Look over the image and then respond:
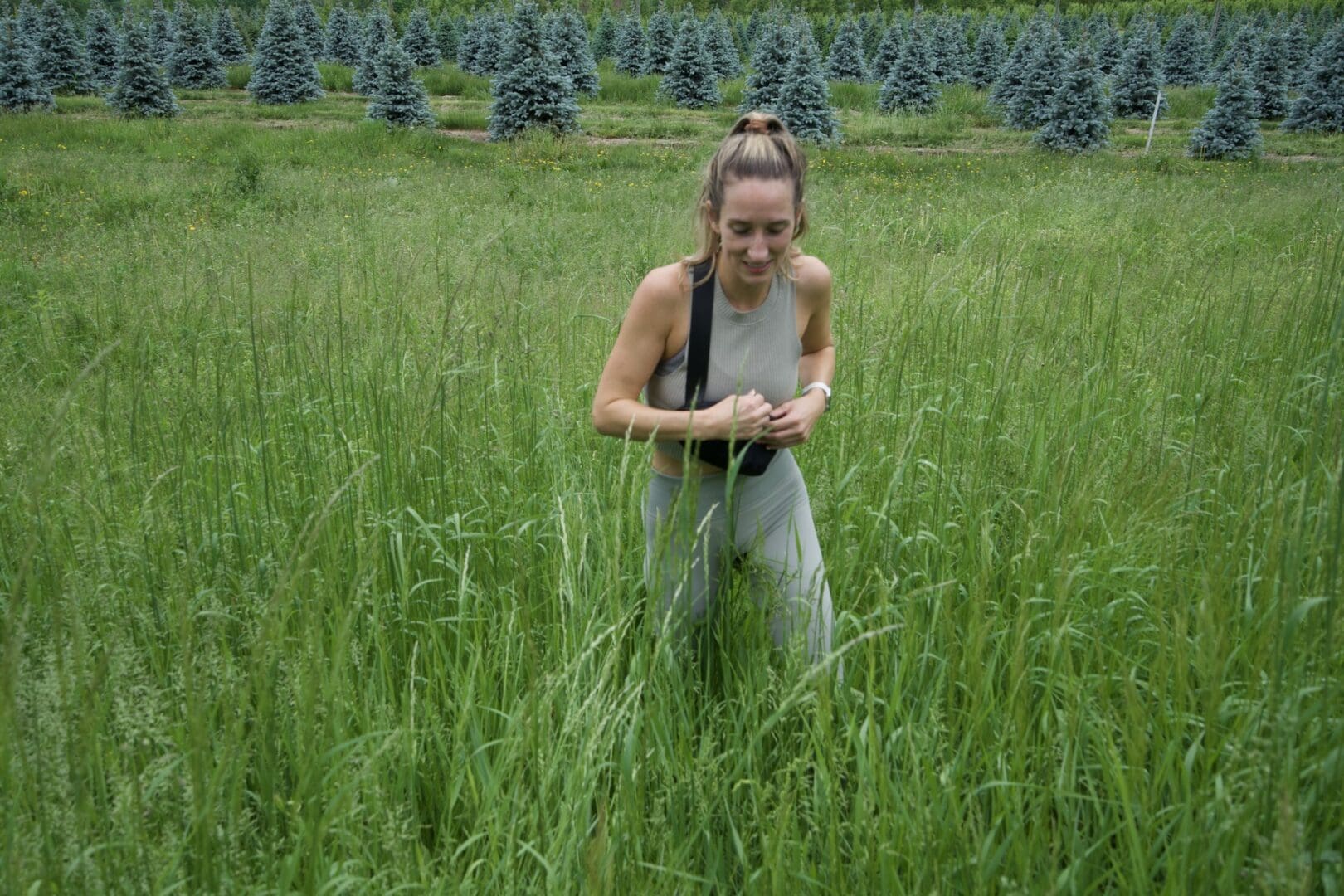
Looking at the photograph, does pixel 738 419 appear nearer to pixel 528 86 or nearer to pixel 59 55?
pixel 528 86

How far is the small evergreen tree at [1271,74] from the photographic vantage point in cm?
3186

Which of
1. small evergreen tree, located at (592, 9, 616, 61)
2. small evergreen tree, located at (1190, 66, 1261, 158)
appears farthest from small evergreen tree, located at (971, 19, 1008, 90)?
small evergreen tree, located at (1190, 66, 1261, 158)

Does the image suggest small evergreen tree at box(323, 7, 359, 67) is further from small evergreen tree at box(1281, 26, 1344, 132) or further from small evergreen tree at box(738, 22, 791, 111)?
small evergreen tree at box(1281, 26, 1344, 132)

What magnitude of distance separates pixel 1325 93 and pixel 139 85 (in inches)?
1399

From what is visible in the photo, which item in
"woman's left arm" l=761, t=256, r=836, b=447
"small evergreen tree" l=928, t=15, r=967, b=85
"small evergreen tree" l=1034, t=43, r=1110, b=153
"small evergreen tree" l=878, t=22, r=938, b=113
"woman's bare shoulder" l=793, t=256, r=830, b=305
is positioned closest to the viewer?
"woman's left arm" l=761, t=256, r=836, b=447

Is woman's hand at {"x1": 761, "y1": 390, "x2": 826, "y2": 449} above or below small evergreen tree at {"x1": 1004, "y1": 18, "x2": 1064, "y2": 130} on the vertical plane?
below

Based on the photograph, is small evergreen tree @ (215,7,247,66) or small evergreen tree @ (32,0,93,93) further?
small evergreen tree @ (215,7,247,66)

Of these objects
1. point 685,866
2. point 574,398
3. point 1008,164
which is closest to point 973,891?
point 685,866

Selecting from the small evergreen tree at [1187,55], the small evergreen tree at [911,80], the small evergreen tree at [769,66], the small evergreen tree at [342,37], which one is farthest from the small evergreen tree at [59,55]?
the small evergreen tree at [1187,55]

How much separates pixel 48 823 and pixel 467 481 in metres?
1.45

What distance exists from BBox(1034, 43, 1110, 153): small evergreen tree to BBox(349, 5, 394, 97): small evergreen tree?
18897mm

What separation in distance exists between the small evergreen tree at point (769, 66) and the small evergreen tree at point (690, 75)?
13.5 feet

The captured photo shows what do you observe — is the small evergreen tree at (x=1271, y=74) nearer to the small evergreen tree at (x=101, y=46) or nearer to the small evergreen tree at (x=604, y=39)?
the small evergreen tree at (x=604, y=39)

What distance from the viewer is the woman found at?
6.12 feet
